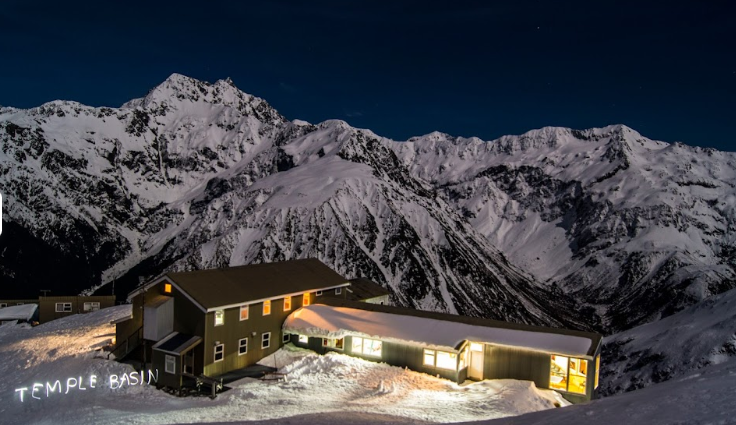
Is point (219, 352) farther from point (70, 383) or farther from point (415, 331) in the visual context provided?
point (415, 331)

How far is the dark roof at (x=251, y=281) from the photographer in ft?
125

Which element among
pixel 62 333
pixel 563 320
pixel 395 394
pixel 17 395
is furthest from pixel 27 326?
pixel 563 320

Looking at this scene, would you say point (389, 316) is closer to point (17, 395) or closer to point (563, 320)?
point (17, 395)

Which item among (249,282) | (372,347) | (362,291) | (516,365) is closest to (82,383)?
(249,282)

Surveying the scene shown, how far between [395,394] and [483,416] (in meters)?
5.99

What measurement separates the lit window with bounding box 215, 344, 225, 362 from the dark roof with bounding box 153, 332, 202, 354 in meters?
1.51

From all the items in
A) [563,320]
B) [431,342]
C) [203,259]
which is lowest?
[563,320]

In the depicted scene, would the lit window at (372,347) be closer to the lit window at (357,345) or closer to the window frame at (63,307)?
the lit window at (357,345)

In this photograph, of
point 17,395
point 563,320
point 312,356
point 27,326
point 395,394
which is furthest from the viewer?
point 563,320

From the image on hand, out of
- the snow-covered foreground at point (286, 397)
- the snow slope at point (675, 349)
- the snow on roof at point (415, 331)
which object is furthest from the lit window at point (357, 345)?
the snow slope at point (675, 349)

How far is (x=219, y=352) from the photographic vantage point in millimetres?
37281

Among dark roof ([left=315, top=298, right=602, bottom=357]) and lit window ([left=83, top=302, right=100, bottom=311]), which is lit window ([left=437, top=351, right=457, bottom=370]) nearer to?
dark roof ([left=315, top=298, right=602, bottom=357])

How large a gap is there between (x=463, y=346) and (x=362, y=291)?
77.5ft

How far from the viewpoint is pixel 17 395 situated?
3425 centimetres
